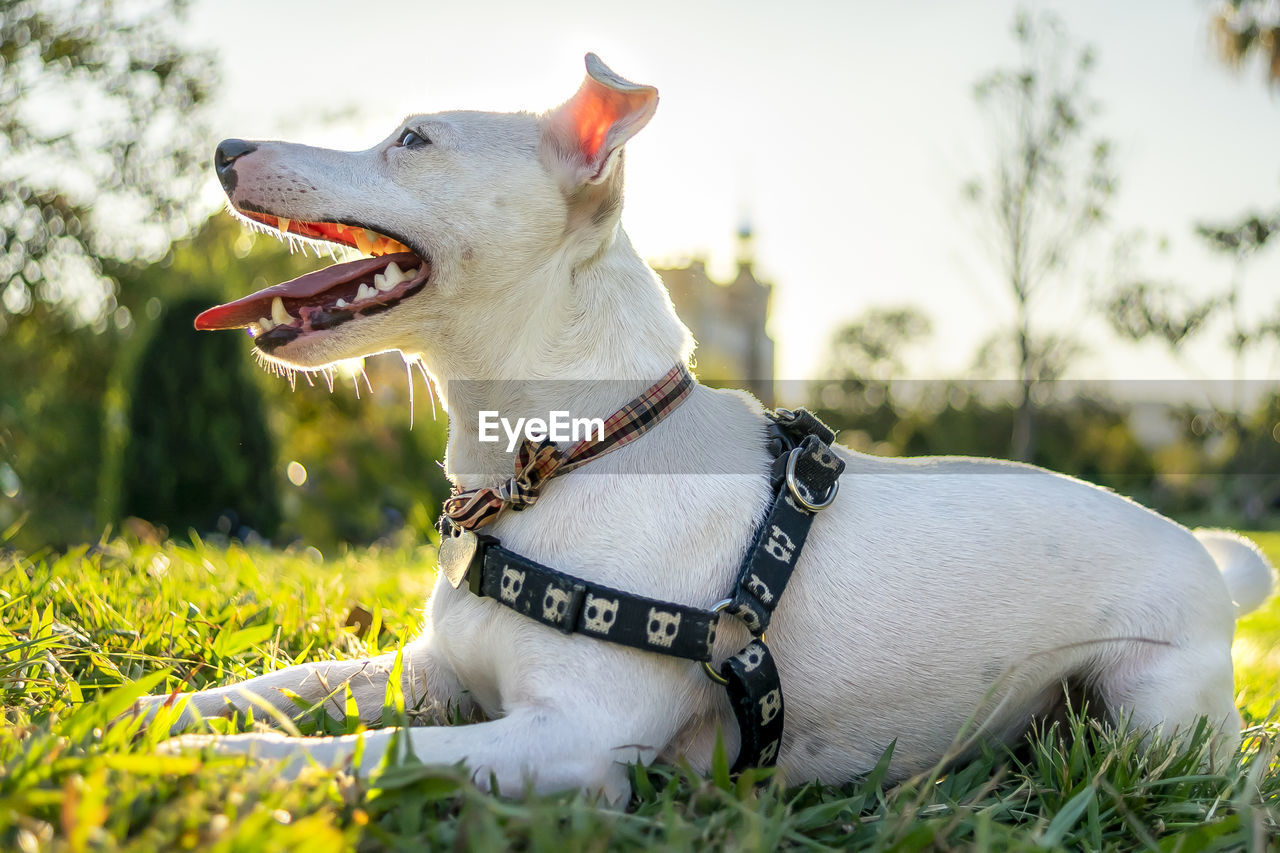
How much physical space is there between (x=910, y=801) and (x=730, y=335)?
33.5 metres

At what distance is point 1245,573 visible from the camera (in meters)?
2.72

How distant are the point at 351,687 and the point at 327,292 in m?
0.93

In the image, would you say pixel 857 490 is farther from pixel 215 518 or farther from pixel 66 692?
pixel 215 518

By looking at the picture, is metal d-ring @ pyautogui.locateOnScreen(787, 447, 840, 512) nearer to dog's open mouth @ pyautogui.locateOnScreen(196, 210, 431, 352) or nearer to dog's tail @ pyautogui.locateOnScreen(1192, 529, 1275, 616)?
dog's open mouth @ pyautogui.locateOnScreen(196, 210, 431, 352)

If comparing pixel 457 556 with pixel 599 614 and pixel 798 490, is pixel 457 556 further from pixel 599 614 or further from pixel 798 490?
pixel 798 490

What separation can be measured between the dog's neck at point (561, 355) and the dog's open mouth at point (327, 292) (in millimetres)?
210

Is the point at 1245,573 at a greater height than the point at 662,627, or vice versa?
the point at 662,627

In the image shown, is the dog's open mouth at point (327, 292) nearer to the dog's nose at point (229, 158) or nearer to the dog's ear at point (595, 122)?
the dog's nose at point (229, 158)

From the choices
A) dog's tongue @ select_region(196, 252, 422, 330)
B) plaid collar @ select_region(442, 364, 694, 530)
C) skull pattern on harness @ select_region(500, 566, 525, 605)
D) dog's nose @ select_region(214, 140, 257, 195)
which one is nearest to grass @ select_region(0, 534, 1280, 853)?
skull pattern on harness @ select_region(500, 566, 525, 605)

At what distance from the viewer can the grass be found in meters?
1.24

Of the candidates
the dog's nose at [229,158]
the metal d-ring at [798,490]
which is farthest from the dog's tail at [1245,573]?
the dog's nose at [229,158]

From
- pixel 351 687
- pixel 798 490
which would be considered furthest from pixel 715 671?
pixel 351 687

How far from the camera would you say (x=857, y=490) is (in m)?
2.19

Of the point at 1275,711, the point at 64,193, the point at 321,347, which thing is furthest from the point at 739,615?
the point at 64,193
